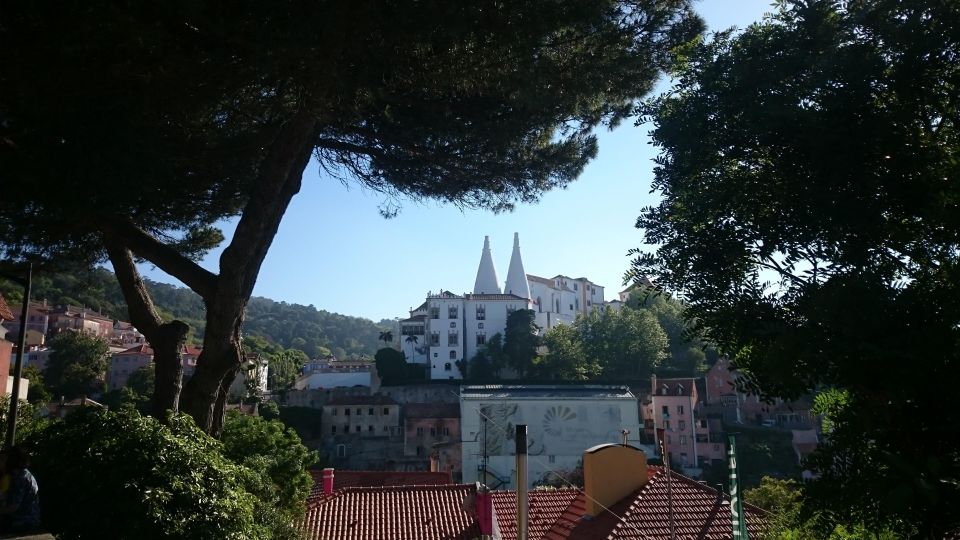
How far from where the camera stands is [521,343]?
61.3 metres

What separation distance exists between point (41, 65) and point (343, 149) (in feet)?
14.0

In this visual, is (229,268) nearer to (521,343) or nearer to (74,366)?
(74,366)

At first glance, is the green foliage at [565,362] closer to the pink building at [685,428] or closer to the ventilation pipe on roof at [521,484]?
the pink building at [685,428]

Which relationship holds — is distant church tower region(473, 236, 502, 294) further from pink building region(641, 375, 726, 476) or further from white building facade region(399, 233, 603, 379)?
pink building region(641, 375, 726, 476)

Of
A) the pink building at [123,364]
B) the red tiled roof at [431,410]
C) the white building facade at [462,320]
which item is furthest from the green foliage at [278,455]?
the pink building at [123,364]

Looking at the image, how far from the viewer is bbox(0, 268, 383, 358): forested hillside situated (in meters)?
90.9

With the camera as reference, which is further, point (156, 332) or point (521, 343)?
point (521, 343)

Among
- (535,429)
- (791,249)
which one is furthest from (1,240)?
(535,429)

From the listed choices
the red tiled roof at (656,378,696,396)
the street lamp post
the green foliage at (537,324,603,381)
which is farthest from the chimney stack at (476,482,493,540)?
the green foliage at (537,324,603,381)

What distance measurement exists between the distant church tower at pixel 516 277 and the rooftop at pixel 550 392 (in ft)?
80.8

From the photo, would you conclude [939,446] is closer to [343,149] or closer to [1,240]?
[343,149]

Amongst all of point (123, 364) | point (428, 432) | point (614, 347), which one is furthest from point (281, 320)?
point (428, 432)

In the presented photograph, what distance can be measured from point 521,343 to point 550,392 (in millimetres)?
14915

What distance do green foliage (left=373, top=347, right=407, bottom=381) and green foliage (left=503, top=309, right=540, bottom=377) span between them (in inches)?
355
